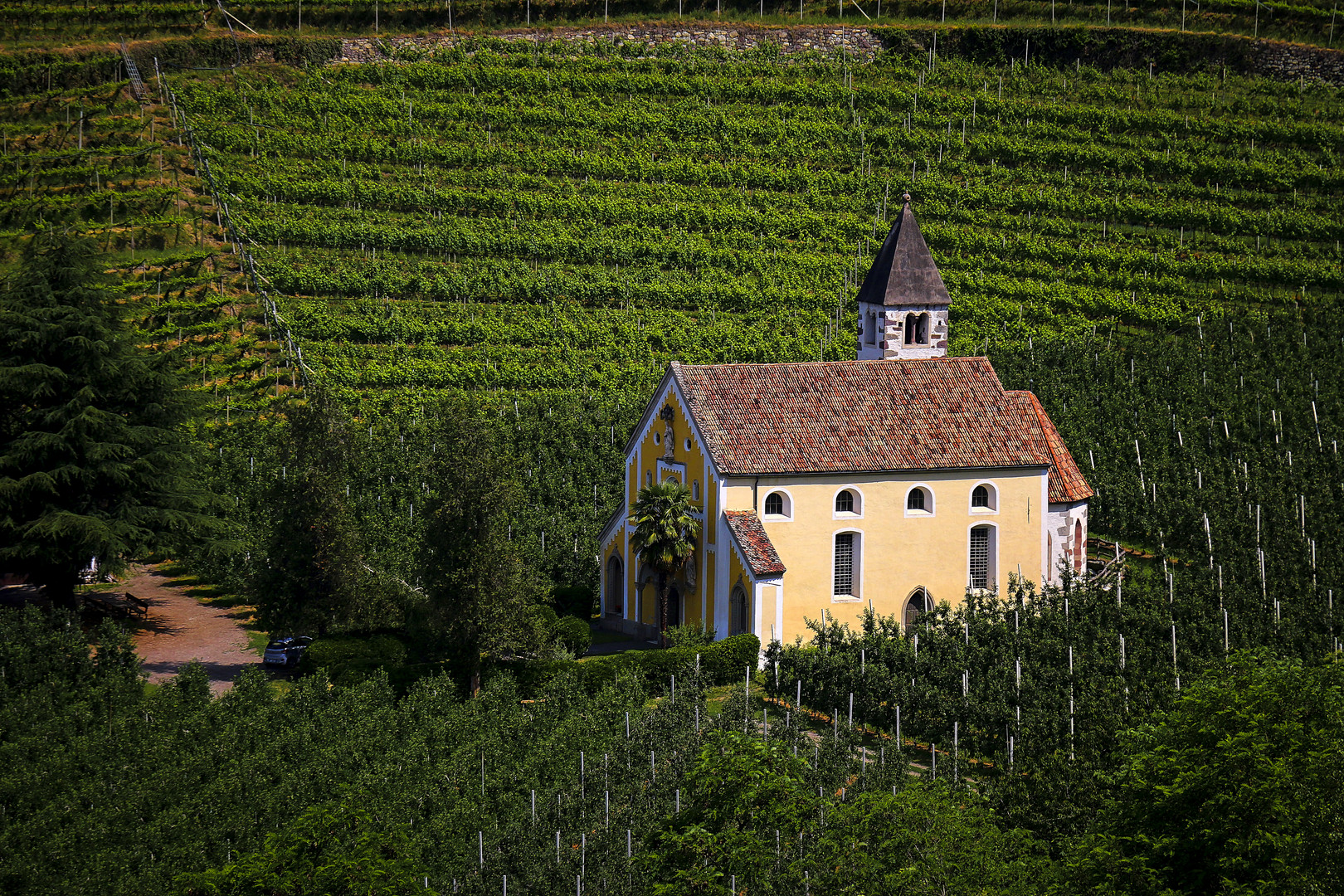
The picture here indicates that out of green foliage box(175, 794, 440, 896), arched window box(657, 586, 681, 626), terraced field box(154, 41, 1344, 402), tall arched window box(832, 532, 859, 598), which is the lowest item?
green foliage box(175, 794, 440, 896)

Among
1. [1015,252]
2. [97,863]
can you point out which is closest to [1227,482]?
[1015,252]

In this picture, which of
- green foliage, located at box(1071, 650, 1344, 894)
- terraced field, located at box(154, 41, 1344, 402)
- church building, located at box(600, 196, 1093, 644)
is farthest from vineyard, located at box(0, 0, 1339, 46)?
green foliage, located at box(1071, 650, 1344, 894)

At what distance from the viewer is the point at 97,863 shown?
96.1 feet

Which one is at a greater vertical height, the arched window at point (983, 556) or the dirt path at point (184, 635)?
the arched window at point (983, 556)

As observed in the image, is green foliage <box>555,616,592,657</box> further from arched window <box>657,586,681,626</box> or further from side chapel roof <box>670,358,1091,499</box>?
side chapel roof <box>670,358,1091,499</box>

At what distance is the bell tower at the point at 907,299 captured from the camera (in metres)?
57.1

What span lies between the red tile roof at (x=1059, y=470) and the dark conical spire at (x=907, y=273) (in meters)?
6.05

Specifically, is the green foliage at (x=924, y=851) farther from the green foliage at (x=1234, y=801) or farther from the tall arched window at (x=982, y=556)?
the tall arched window at (x=982, y=556)

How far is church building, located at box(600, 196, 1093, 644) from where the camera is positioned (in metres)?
48.8

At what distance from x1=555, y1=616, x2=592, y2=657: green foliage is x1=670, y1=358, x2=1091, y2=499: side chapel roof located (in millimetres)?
7145

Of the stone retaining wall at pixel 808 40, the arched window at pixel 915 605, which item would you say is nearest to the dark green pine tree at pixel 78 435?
the arched window at pixel 915 605

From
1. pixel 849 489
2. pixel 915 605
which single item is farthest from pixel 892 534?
pixel 915 605

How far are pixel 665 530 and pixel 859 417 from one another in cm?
848

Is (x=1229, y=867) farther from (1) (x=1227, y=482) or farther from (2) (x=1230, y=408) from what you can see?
(2) (x=1230, y=408)
